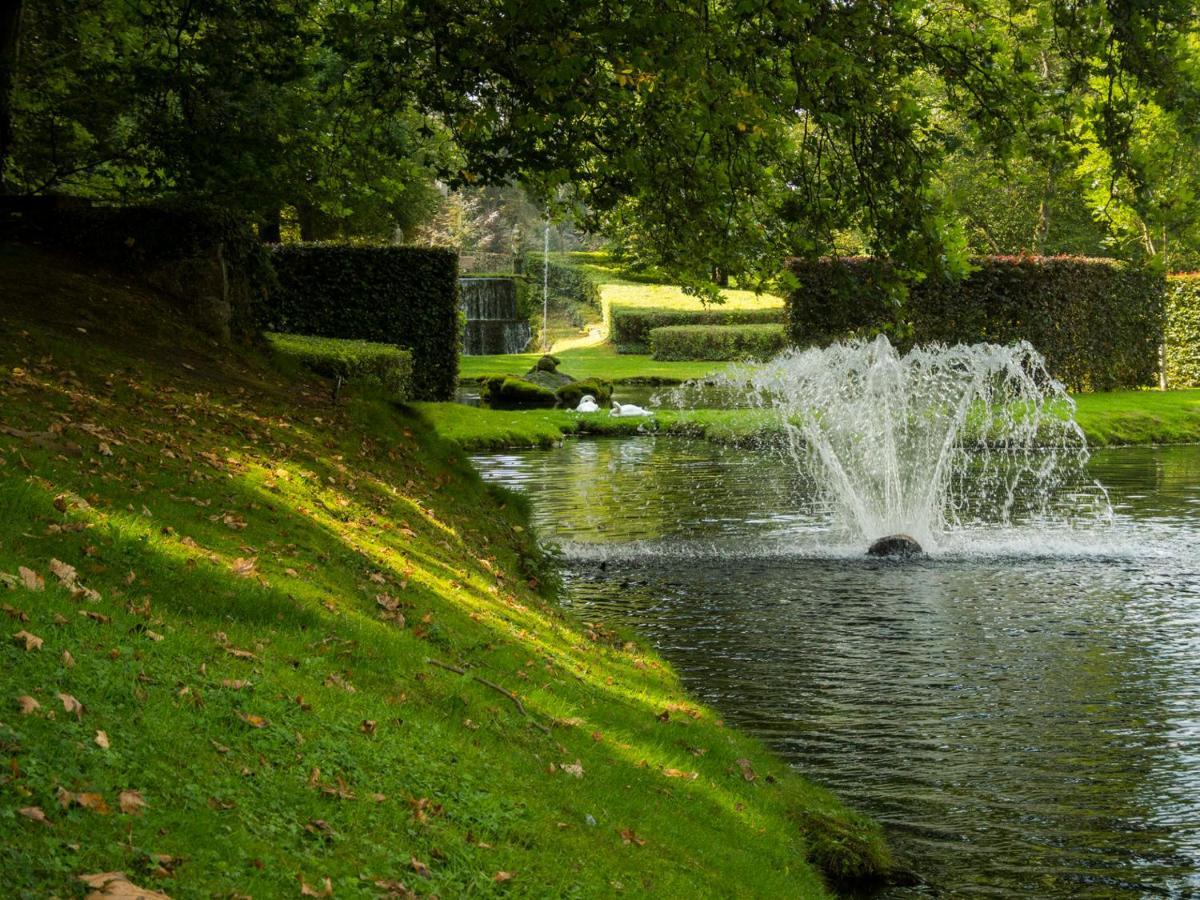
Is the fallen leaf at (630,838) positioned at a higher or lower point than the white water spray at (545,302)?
lower

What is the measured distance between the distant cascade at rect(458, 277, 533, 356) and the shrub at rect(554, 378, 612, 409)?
19272mm

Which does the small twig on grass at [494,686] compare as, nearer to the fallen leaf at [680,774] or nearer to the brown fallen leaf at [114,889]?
the fallen leaf at [680,774]

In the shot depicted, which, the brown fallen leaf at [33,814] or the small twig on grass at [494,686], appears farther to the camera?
the small twig on grass at [494,686]

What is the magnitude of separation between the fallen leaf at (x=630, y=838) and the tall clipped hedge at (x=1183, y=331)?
34.2 m

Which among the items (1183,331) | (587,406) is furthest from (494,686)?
(1183,331)

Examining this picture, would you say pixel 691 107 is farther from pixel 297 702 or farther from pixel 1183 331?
pixel 1183 331

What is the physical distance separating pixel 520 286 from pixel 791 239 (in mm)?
47955

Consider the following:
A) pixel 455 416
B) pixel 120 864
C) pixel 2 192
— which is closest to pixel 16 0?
pixel 2 192

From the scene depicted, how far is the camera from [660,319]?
51594mm

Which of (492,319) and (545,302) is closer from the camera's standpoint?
(492,319)

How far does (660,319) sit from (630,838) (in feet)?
153

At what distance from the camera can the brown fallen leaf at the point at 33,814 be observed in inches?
149

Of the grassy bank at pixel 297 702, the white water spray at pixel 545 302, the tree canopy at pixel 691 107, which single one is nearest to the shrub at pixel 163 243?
the tree canopy at pixel 691 107

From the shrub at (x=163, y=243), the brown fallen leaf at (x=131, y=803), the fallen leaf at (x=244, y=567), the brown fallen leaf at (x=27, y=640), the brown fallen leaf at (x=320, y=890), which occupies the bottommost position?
the brown fallen leaf at (x=320, y=890)
